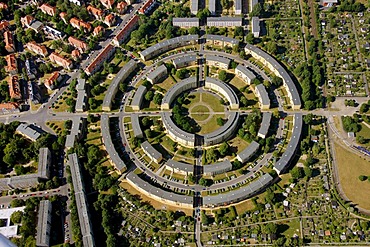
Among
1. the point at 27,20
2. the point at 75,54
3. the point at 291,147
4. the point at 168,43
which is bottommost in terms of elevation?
the point at 291,147

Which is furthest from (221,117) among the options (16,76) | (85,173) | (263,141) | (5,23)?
(5,23)

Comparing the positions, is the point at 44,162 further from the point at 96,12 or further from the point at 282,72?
the point at 282,72

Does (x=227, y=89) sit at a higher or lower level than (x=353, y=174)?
higher

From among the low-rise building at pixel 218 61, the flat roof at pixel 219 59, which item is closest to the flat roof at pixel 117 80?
the low-rise building at pixel 218 61

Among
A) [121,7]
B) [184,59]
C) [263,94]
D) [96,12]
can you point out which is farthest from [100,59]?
[263,94]

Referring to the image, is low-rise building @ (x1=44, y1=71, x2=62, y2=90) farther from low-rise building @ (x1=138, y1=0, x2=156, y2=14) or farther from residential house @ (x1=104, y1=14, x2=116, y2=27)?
low-rise building @ (x1=138, y1=0, x2=156, y2=14)
